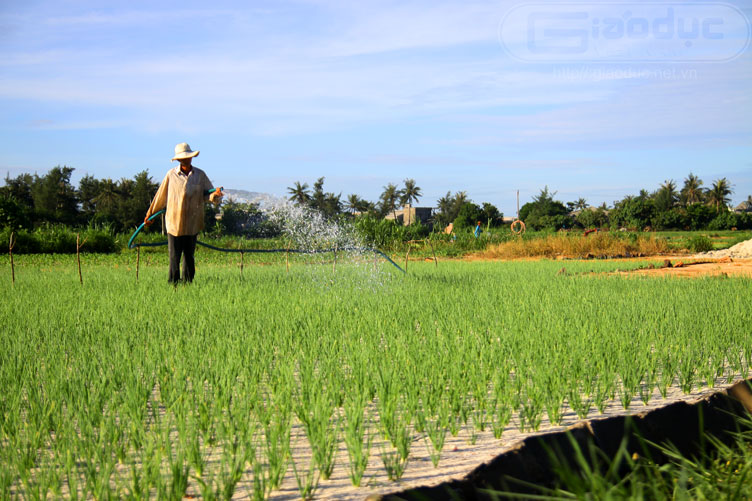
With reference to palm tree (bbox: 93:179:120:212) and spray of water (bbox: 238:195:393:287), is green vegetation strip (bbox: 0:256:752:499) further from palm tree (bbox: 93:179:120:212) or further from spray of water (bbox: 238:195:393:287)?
palm tree (bbox: 93:179:120:212)

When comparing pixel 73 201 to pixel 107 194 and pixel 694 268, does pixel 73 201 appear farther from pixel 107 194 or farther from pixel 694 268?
pixel 694 268

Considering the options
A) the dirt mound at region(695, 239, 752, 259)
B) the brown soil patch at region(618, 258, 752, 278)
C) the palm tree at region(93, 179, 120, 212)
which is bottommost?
the brown soil patch at region(618, 258, 752, 278)

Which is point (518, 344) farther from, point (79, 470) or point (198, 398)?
point (79, 470)

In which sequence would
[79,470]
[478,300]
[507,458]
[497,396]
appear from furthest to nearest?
[478,300], [497,396], [79,470], [507,458]

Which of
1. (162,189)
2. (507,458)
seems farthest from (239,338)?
(162,189)

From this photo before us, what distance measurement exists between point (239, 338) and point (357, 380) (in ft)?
4.77

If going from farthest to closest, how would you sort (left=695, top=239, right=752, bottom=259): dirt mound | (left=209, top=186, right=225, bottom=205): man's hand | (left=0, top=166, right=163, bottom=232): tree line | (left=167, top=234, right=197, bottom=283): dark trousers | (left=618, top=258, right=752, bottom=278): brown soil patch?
1. (left=0, top=166, right=163, bottom=232): tree line
2. (left=695, top=239, right=752, bottom=259): dirt mound
3. (left=618, top=258, right=752, bottom=278): brown soil patch
4. (left=167, top=234, right=197, bottom=283): dark trousers
5. (left=209, top=186, right=225, bottom=205): man's hand

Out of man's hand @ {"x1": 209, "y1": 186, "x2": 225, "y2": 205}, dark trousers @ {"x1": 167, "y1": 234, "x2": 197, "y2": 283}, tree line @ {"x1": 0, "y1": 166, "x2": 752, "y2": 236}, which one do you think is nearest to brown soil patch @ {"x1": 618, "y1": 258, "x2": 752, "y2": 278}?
man's hand @ {"x1": 209, "y1": 186, "x2": 225, "y2": 205}

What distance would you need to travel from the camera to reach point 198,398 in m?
2.79

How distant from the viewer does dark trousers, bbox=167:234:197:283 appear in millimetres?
7402

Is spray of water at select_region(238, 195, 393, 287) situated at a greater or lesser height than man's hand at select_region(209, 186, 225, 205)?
lesser

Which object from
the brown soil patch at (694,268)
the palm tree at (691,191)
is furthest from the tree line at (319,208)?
the brown soil patch at (694,268)

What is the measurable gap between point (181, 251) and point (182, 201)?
73 centimetres

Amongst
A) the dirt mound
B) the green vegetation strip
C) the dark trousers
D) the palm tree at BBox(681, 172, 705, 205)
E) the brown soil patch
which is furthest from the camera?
the palm tree at BBox(681, 172, 705, 205)
